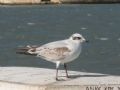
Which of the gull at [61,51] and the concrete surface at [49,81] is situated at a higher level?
the gull at [61,51]

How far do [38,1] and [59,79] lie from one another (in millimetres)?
87146

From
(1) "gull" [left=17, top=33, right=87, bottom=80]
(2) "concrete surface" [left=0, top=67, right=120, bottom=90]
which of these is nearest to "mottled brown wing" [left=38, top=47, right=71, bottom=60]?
(1) "gull" [left=17, top=33, right=87, bottom=80]

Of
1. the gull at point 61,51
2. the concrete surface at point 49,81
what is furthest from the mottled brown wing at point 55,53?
the concrete surface at point 49,81

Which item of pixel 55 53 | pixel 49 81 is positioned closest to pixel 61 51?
pixel 55 53

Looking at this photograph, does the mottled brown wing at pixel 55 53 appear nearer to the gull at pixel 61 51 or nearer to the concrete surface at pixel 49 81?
the gull at pixel 61 51

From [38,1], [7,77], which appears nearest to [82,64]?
[7,77]

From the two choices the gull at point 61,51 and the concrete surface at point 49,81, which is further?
the gull at point 61,51

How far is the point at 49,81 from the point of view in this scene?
8320mm

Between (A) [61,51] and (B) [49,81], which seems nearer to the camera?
(B) [49,81]

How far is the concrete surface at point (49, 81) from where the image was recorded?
Answer: 8.02m

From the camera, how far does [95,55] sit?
938 inches

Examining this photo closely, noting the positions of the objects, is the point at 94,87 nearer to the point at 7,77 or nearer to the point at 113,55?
the point at 7,77

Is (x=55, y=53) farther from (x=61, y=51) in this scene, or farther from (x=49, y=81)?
(x=49, y=81)

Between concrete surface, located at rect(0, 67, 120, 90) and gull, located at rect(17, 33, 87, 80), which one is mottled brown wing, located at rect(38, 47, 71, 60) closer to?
gull, located at rect(17, 33, 87, 80)
